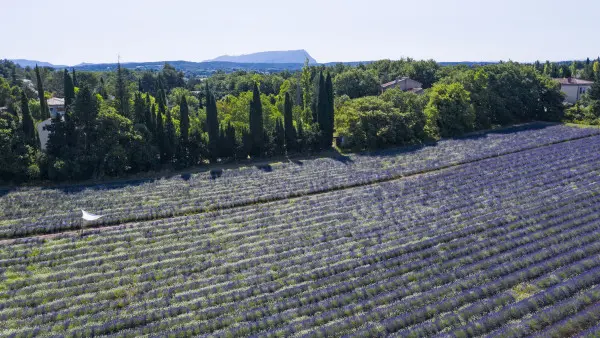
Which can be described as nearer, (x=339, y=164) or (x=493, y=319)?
(x=493, y=319)

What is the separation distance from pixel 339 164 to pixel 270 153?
789 cm

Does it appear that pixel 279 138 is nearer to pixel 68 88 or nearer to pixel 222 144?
pixel 222 144

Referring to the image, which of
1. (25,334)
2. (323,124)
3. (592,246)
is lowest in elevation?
(25,334)

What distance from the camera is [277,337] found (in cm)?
1438

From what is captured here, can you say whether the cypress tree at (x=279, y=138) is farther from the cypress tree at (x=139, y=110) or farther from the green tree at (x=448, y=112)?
the green tree at (x=448, y=112)

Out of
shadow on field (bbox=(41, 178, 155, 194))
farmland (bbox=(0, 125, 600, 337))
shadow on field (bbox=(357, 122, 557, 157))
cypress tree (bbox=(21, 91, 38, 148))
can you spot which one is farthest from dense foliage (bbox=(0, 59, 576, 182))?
farmland (bbox=(0, 125, 600, 337))

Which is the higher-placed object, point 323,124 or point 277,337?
point 323,124

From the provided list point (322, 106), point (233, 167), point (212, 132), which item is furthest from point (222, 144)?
point (322, 106)

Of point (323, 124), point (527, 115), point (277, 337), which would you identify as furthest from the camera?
point (527, 115)

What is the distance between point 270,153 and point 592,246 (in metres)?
28.9

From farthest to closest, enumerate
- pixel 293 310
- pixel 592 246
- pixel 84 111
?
pixel 84 111, pixel 592 246, pixel 293 310

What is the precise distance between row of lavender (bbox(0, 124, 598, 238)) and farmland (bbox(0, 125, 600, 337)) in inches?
7.4

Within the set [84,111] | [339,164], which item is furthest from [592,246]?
[84,111]

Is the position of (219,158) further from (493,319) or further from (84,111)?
(493,319)
